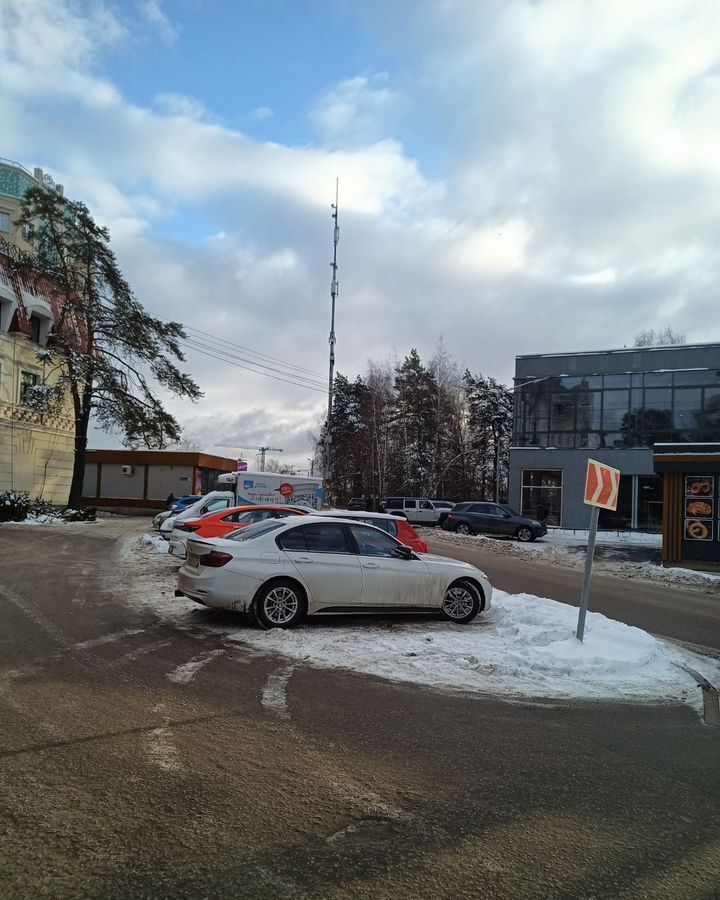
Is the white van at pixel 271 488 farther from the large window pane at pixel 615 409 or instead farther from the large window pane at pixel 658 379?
the large window pane at pixel 658 379

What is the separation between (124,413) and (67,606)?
2433 cm

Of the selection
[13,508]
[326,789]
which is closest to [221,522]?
[326,789]

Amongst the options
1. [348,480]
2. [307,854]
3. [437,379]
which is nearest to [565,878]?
[307,854]

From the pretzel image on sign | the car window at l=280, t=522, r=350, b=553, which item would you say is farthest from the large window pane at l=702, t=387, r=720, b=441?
the car window at l=280, t=522, r=350, b=553

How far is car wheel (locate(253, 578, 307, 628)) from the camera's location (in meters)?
8.44

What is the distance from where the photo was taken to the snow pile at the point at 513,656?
650 centimetres

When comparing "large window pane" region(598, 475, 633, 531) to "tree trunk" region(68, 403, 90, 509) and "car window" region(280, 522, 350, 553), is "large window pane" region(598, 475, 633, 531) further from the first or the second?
"car window" region(280, 522, 350, 553)

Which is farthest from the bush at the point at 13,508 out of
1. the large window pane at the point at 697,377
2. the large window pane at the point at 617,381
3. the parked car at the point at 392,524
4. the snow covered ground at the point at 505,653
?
the large window pane at the point at 697,377

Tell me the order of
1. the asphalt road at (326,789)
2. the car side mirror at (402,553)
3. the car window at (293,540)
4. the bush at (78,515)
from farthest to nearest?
the bush at (78,515), the car side mirror at (402,553), the car window at (293,540), the asphalt road at (326,789)

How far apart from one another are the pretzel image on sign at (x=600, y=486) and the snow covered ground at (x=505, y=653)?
63.9 inches

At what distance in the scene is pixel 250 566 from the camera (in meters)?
8.41

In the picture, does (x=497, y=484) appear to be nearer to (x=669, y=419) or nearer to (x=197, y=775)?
(x=669, y=419)

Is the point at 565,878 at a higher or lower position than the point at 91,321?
lower

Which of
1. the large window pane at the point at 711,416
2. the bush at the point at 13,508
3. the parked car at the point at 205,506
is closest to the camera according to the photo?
the parked car at the point at 205,506
